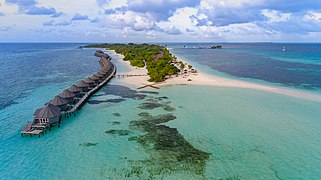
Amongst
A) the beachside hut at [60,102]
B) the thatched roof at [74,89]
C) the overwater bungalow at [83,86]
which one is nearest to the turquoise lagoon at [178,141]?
the beachside hut at [60,102]

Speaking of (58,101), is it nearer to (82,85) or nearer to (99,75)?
(82,85)

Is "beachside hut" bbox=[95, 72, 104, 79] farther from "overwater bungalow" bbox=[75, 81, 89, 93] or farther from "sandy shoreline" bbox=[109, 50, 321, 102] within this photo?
"overwater bungalow" bbox=[75, 81, 89, 93]

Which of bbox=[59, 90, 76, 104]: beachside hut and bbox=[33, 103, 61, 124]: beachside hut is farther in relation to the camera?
bbox=[59, 90, 76, 104]: beachside hut

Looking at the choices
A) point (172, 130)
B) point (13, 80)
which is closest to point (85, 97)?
point (172, 130)

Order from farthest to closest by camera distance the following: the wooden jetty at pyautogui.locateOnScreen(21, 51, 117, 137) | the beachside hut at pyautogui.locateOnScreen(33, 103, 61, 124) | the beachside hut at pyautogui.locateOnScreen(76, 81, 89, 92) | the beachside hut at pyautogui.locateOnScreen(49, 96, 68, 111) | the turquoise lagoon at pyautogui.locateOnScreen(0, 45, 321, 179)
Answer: the beachside hut at pyautogui.locateOnScreen(76, 81, 89, 92)
the beachside hut at pyautogui.locateOnScreen(49, 96, 68, 111)
the beachside hut at pyautogui.locateOnScreen(33, 103, 61, 124)
the wooden jetty at pyautogui.locateOnScreen(21, 51, 117, 137)
the turquoise lagoon at pyautogui.locateOnScreen(0, 45, 321, 179)

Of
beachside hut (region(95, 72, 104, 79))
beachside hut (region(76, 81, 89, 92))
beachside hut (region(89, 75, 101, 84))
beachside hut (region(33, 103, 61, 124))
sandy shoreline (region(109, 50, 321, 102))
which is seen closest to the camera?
beachside hut (region(33, 103, 61, 124))

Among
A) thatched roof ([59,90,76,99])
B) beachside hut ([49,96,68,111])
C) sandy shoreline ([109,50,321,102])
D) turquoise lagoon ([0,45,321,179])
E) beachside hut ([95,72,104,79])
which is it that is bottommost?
turquoise lagoon ([0,45,321,179])

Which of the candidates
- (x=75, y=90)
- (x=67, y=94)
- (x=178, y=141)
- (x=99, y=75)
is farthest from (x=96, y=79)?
(x=178, y=141)

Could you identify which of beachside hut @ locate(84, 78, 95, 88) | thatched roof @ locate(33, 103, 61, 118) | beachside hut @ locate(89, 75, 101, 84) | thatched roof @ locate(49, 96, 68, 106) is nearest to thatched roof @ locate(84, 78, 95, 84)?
beachside hut @ locate(84, 78, 95, 88)

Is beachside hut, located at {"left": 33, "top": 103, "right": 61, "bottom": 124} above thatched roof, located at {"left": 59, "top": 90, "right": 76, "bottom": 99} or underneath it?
underneath
